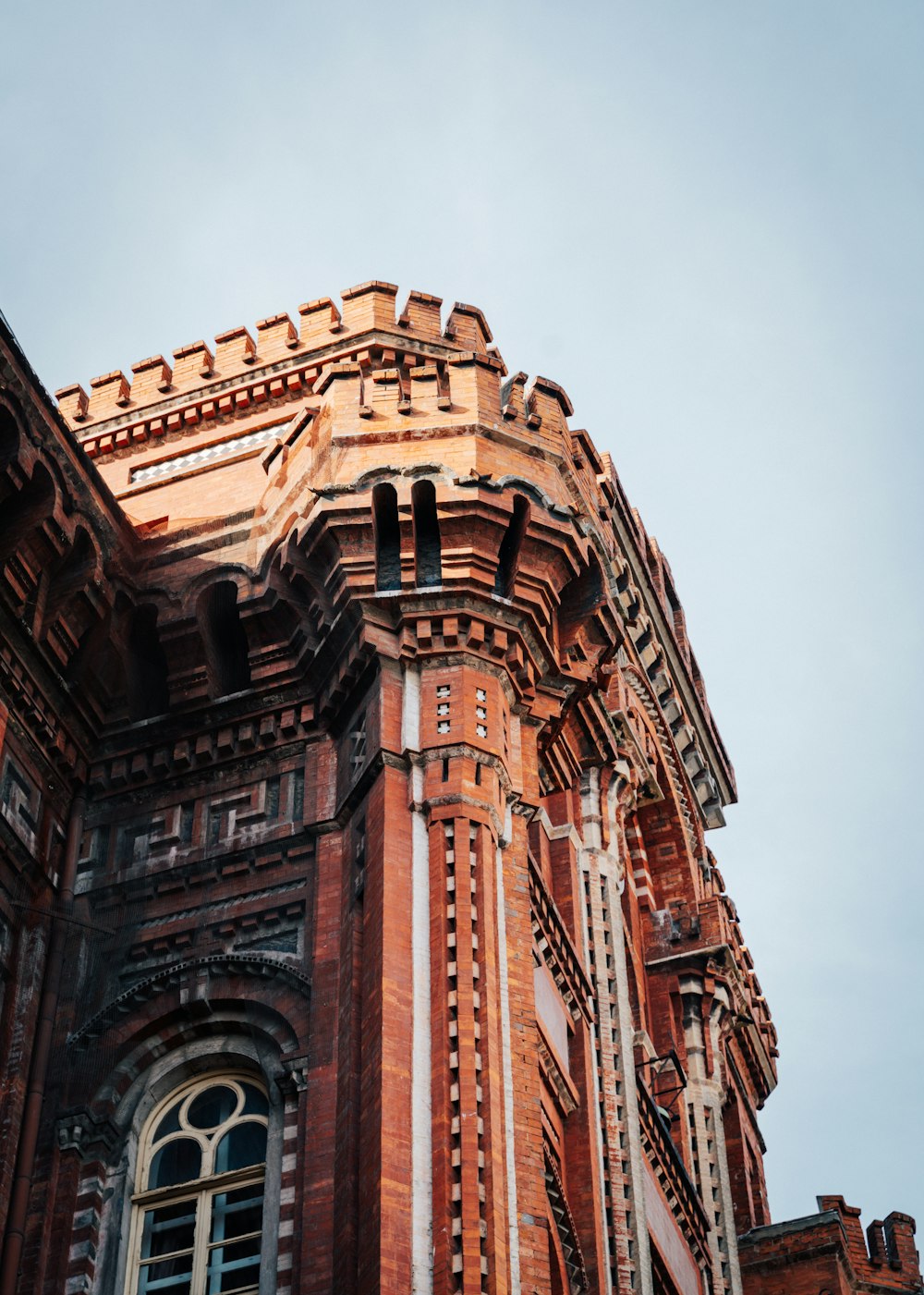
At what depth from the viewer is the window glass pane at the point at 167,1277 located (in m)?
18.1

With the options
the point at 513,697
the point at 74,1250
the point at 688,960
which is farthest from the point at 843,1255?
the point at 74,1250

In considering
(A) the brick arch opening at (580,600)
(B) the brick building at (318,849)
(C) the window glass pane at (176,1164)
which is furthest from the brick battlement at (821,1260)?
(C) the window glass pane at (176,1164)

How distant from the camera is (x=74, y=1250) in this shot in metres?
18.3

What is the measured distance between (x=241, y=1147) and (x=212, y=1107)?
547 millimetres

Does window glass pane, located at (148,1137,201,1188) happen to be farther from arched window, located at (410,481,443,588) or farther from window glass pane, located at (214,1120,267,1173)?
arched window, located at (410,481,443,588)

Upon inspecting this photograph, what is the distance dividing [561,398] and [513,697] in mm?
3612

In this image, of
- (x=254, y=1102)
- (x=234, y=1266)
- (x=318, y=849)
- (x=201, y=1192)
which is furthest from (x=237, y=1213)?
(x=318, y=849)

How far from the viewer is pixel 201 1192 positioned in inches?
733

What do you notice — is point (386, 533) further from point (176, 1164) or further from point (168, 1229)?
point (168, 1229)

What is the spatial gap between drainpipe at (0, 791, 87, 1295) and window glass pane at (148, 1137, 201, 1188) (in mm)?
934

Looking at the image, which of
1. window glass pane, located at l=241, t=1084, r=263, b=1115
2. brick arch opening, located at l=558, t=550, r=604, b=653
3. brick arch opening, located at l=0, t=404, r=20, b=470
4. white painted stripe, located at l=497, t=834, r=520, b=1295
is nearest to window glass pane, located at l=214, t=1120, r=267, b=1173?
window glass pane, located at l=241, t=1084, r=263, b=1115

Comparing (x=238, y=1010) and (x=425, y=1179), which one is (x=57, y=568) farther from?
(x=425, y=1179)

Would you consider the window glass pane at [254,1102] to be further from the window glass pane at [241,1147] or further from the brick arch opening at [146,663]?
the brick arch opening at [146,663]

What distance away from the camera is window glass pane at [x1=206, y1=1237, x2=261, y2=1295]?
17797mm
